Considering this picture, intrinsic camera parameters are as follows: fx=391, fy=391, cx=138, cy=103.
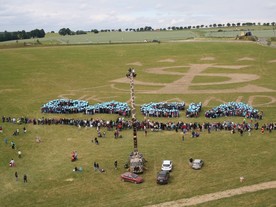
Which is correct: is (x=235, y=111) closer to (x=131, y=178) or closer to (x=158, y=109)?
(x=158, y=109)

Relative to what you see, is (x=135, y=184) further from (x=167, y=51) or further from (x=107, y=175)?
(x=167, y=51)

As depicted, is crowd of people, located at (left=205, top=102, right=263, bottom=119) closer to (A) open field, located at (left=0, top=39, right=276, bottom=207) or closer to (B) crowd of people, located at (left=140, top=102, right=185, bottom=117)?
(A) open field, located at (left=0, top=39, right=276, bottom=207)

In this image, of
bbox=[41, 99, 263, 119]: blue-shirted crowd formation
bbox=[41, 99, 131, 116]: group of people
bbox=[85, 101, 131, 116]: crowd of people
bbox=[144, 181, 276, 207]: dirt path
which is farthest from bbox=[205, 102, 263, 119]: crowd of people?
bbox=[144, 181, 276, 207]: dirt path

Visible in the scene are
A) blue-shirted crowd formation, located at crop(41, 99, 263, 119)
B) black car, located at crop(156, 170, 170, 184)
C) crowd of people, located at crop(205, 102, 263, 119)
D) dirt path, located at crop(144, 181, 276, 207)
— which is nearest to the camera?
dirt path, located at crop(144, 181, 276, 207)

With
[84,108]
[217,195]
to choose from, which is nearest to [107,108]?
[84,108]

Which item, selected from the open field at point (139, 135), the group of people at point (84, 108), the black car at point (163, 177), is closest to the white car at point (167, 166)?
the open field at point (139, 135)
